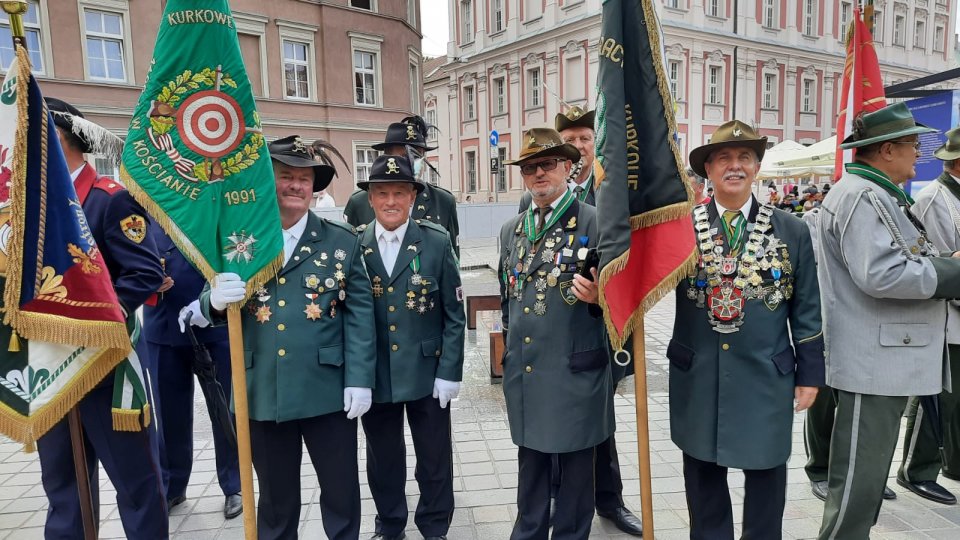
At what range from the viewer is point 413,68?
1068 inches

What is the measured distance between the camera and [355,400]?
279cm

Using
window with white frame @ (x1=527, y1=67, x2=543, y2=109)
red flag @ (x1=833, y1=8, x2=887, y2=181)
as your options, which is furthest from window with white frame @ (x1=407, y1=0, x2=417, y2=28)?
red flag @ (x1=833, y1=8, x2=887, y2=181)

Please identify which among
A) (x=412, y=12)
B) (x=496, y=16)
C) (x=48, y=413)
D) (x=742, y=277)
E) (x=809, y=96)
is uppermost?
(x=496, y=16)

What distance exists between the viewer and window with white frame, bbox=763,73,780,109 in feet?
109

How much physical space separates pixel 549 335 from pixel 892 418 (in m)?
1.73

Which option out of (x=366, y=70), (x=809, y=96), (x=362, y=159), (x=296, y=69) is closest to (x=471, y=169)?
(x=362, y=159)

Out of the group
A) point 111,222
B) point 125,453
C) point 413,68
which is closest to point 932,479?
point 125,453

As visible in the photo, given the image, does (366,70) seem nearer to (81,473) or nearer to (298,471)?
(298,471)

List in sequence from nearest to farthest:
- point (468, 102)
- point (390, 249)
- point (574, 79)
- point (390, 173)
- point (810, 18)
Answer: point (390, 173), point (390, 249), point (574, 79), point (810, 18), point (468, 102)

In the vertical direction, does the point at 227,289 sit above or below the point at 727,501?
above

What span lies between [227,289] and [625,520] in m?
2.59

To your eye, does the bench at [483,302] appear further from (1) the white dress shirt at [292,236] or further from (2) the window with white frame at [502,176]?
(2) the window with white frame at [502,176]

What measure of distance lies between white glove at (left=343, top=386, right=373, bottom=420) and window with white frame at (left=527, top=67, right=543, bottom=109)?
32.1m

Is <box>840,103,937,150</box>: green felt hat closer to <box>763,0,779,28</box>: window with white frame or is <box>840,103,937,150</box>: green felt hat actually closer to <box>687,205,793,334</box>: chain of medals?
<box>687,205,793,334</box>: chain of medals
